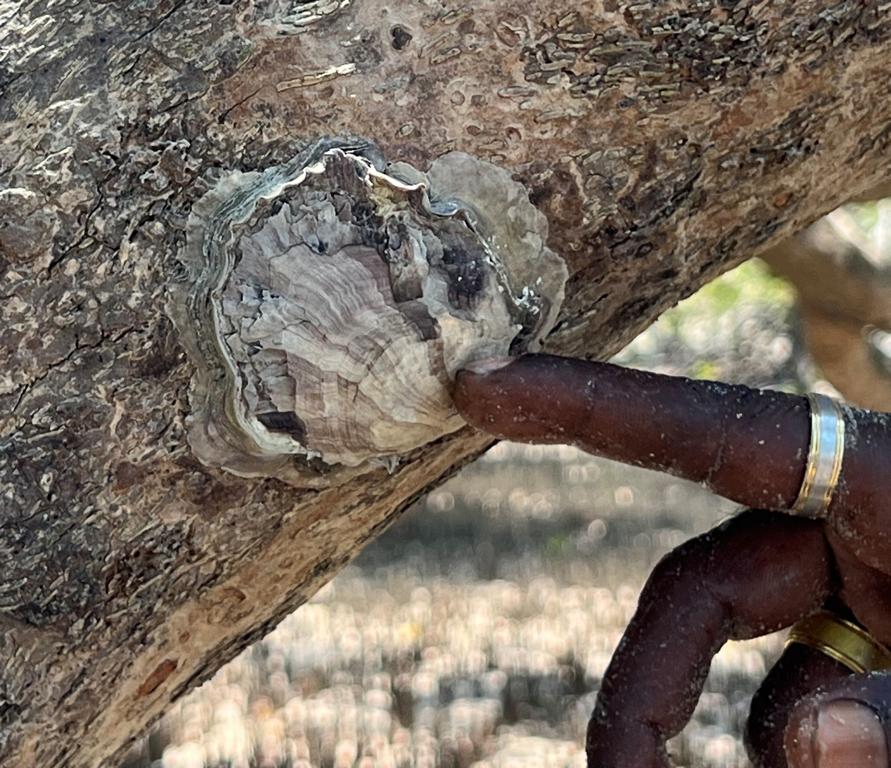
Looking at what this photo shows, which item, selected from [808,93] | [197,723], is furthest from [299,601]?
[197,723]

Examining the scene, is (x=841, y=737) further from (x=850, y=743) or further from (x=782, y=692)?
(x=782, y=692)

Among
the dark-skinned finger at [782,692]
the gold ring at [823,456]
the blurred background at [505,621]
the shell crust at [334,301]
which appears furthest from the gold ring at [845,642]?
the blurred background at [505,621]

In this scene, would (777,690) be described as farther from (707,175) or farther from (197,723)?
(197,723)

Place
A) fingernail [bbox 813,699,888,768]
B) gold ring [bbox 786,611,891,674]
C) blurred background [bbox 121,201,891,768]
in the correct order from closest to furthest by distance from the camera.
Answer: fingernail [bbox 813,699,888,768], gold ring [bbox 786,611,891,674], blurred background [bbox 121,201,891,768]

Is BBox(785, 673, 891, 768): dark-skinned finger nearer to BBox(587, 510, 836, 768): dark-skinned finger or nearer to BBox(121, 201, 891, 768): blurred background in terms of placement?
BBox(587, 510, 836, 768): dark-skinned finger

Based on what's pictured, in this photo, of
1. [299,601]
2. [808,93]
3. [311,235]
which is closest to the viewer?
[311,235]

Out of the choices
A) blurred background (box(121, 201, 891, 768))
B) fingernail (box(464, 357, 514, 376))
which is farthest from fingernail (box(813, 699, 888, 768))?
blurred background (box(121, 201, 891, 768))
